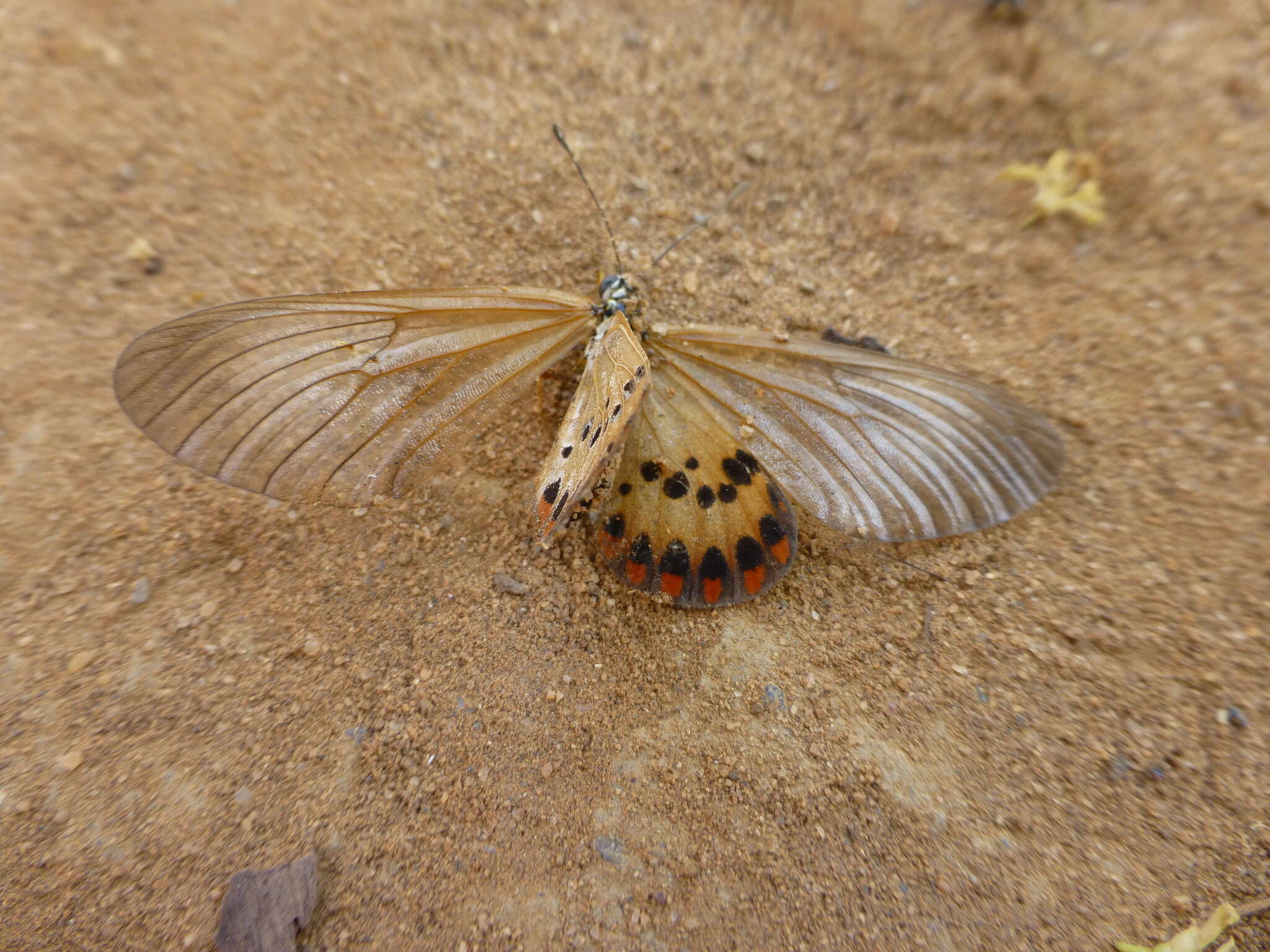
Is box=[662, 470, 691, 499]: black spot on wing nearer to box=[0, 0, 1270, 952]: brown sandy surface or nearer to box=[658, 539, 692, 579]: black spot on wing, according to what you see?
box=[658, 539, 692, 579]: black spot on wing

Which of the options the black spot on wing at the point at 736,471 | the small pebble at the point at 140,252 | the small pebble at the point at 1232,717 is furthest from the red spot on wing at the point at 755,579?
the small pebble at the point at 140,252

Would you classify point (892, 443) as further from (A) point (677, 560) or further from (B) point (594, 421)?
(B) point (594, 421)

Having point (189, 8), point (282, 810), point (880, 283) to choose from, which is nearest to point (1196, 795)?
point (880, 283)

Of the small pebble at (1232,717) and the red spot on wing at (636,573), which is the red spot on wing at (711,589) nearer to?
the red spot on wing at (636,573)

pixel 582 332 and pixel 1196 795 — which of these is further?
pixel 582 332

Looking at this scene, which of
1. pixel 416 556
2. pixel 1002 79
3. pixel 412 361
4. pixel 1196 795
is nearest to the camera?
pixel 1196 795

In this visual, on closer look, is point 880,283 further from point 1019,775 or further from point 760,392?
point 1019,775
